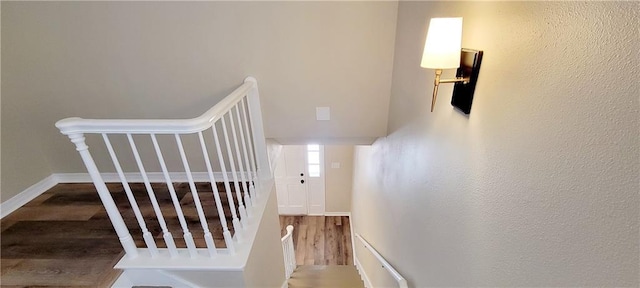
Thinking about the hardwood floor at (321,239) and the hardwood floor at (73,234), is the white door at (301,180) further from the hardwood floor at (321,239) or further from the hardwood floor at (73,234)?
the hardwood floor at (73,234)

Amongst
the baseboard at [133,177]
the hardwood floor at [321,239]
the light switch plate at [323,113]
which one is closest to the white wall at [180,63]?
the light switch plate at [323,113]

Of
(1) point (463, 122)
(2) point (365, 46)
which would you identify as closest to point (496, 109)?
(1) point (463, 122)

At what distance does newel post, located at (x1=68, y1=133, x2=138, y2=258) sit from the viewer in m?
1.30

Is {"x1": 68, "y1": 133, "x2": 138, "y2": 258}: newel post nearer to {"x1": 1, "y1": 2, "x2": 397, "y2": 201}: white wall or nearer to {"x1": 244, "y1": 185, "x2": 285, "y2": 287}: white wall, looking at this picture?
{"x1": 244, "y1": 185, "x2": 285, "y2": 287}: white wall

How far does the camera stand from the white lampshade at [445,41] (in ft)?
3.11

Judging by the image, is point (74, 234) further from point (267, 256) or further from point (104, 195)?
point (267, 256)

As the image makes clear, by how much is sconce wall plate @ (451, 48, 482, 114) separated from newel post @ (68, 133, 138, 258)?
5.36 feet

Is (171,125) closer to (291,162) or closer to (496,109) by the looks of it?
(496,109)

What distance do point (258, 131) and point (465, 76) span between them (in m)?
1.68

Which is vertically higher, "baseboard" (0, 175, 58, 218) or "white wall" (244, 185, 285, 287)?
"baseboard" (0, 175, 58, 218)

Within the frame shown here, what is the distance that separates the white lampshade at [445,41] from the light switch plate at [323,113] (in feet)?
5.11

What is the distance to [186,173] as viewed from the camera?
57.9 inches

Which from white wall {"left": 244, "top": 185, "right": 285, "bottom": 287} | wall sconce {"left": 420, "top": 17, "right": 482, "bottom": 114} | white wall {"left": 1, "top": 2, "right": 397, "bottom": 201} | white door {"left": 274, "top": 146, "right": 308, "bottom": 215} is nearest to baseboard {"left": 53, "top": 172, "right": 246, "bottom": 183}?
white wall {"left": 1, "top": 2, "right": 397, "bottom": 201}

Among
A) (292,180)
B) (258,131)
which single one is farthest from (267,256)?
(292,180)
